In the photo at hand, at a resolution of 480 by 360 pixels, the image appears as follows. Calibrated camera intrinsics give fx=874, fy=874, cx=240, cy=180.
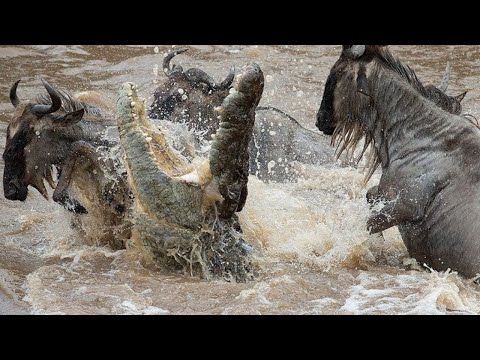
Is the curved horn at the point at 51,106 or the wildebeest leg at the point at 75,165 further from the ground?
the curved horn at the point at 51,106

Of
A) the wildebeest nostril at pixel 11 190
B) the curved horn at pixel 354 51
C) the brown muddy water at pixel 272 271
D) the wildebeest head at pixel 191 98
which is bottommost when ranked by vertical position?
the brown muddy water at pixel 272 271

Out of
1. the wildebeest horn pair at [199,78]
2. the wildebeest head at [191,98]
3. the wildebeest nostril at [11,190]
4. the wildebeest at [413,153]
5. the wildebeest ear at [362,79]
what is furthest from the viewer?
the wildebeest horn pair at [199,78]

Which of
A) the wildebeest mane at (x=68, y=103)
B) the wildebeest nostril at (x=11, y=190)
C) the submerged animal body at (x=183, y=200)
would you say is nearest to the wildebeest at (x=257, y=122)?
the wildebeest mane at (x=68, y=103)

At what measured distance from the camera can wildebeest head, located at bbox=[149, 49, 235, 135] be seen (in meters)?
9.56

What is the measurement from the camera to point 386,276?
6.59 meters

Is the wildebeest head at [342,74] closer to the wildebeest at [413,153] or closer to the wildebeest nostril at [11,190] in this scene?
the wildebeest at [413,153]

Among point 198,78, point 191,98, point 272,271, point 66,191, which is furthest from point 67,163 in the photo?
point 198,78

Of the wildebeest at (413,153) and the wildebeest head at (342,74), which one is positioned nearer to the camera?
the wildebeest at (413,153)

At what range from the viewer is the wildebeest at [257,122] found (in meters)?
9.62

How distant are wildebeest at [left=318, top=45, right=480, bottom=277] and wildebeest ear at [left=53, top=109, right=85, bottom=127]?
6.80 ft

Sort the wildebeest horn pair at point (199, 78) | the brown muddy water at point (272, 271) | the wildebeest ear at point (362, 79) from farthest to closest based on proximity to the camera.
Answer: the wildebeest horn pair at point (199, 78), the wildebeest ear at point (362, 79), the brown muddy water at point (272, 271)

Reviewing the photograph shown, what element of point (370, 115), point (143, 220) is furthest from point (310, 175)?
point (143, 220)

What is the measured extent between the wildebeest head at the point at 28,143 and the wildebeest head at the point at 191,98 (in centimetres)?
248

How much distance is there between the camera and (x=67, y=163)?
7.03 metres
